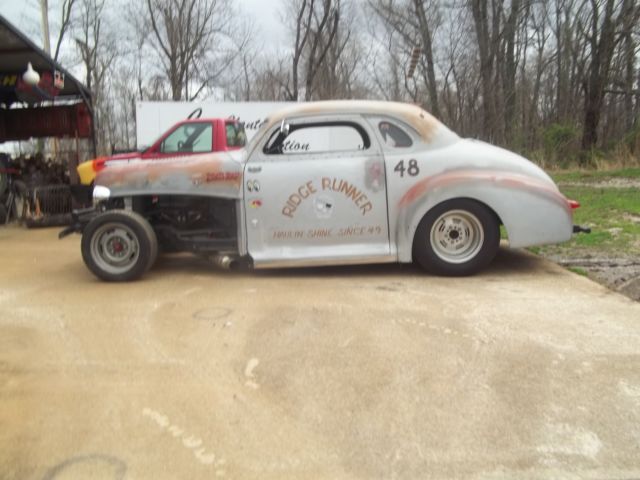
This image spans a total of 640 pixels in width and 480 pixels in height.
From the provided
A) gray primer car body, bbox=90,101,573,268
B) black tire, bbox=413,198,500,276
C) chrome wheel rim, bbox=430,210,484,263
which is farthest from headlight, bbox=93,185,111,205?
→ chrome wheel rim, bbox=430,210,484,263

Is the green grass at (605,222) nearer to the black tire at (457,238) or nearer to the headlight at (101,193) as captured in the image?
the black tire at (457,238)

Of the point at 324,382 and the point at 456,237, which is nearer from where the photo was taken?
the point at 324,382

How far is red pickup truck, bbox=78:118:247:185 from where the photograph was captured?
25.6ft

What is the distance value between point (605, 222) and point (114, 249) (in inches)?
271

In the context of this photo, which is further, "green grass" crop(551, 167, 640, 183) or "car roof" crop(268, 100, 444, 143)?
"green grass" crop(551, 167, 640, 183)

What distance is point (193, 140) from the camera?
8.48 metres

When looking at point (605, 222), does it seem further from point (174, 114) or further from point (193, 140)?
point (174, 114)

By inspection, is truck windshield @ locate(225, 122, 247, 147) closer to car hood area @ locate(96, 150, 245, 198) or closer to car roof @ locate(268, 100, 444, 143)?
car hood area @ locate(96, 150, 245, 198)

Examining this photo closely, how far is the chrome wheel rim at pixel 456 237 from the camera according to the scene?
19.9 ft

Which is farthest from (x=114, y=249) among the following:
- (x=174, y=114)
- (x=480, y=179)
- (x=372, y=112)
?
(x=174, y=114)

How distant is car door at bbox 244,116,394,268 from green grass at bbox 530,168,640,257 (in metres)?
2.52

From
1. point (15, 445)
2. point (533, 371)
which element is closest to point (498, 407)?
point (533, 371)

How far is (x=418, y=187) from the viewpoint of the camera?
235 inches

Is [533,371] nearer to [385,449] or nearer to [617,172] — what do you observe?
[385,449]
